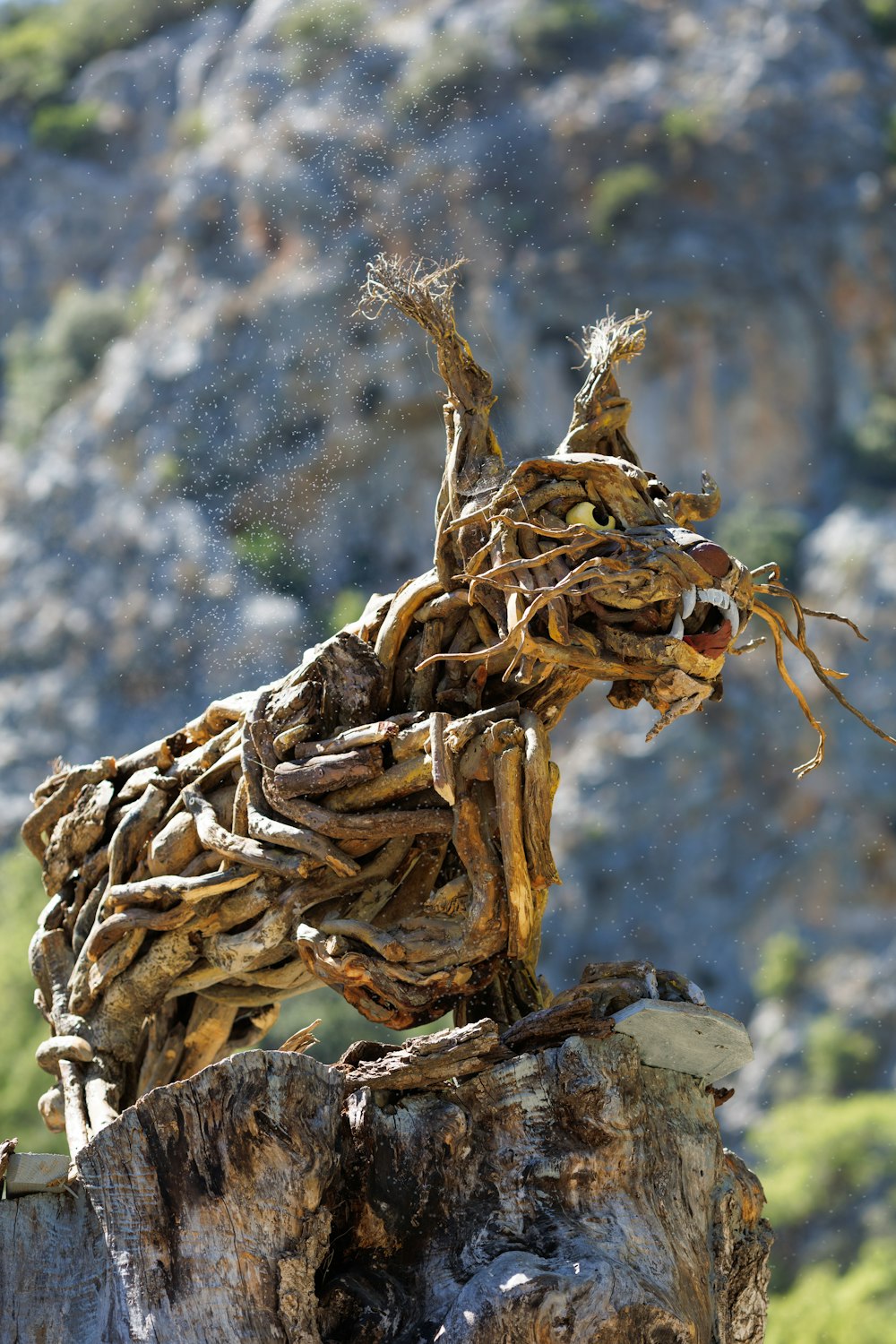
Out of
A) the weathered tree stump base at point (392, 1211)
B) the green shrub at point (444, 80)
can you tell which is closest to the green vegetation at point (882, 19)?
the green shrub at point (444, 80)

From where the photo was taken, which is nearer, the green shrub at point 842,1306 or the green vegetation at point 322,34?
the green shrub at point 842,1306

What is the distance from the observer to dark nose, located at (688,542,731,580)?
193 inches

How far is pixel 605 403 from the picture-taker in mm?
5391

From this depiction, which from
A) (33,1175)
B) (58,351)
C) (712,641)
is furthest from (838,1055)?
(33,1175)

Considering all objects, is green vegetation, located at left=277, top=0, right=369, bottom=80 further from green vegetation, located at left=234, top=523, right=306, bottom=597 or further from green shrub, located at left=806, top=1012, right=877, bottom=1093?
green shrub, located at left=806, top=1012, right=877, bottom=1093

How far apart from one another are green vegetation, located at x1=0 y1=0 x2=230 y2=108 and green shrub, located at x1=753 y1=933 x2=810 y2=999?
961 inches

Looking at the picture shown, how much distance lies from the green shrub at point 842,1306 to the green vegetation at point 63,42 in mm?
29555

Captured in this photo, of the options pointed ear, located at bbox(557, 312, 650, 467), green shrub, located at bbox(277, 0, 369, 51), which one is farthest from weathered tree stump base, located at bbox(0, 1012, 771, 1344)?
green shrub, located at bbox(277, 0, 369, 51)

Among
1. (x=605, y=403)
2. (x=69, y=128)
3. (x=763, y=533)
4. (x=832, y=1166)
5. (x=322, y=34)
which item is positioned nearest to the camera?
(x=605, y=403)

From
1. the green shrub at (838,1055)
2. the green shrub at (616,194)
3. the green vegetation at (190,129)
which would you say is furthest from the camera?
the green vegetation at (190,129)

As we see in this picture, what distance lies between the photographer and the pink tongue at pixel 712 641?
494 centimetres

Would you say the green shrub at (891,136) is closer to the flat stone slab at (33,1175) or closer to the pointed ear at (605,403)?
the pointed ear at (605,403)

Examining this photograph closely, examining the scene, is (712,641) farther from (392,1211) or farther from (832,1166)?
(832,1166)

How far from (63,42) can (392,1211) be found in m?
38.7
